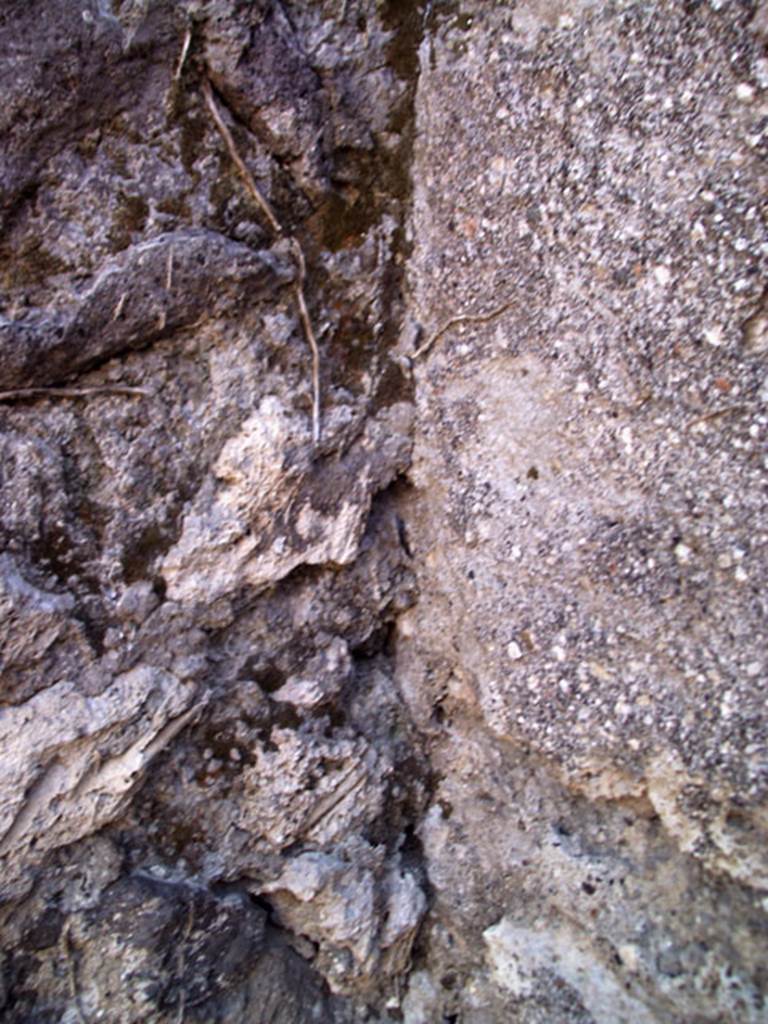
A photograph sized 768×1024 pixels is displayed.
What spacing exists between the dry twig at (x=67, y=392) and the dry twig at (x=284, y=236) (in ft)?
0.72

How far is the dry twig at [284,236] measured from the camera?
1.07 metres

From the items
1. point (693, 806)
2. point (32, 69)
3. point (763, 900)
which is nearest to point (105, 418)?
point (32, 69)

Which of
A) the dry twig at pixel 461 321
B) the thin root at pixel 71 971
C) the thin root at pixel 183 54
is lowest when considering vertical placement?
the thin root at pixel 71 971

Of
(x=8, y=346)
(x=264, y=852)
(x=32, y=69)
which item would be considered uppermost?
(x=32, y=69)

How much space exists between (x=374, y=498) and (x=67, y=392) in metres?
0.46

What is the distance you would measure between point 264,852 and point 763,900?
66cm

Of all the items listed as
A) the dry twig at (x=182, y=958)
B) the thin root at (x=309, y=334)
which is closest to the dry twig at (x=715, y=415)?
the thin root at (x=309, y=334)

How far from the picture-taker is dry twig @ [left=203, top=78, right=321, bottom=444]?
42.1 inches

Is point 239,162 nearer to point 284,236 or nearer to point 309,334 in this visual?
point 284,236

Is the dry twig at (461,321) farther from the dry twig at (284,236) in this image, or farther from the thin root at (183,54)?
the thin root at (183,54)

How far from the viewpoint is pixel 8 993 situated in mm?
1148

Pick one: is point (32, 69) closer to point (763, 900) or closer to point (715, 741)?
point (715, 741)

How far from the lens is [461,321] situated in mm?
1216

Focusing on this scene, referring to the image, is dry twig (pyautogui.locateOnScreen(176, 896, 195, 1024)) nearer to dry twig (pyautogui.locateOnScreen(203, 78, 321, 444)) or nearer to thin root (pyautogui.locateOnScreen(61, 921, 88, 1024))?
thin root (pyautogui.locateOnScreen(61, 921, 88, 1024))
